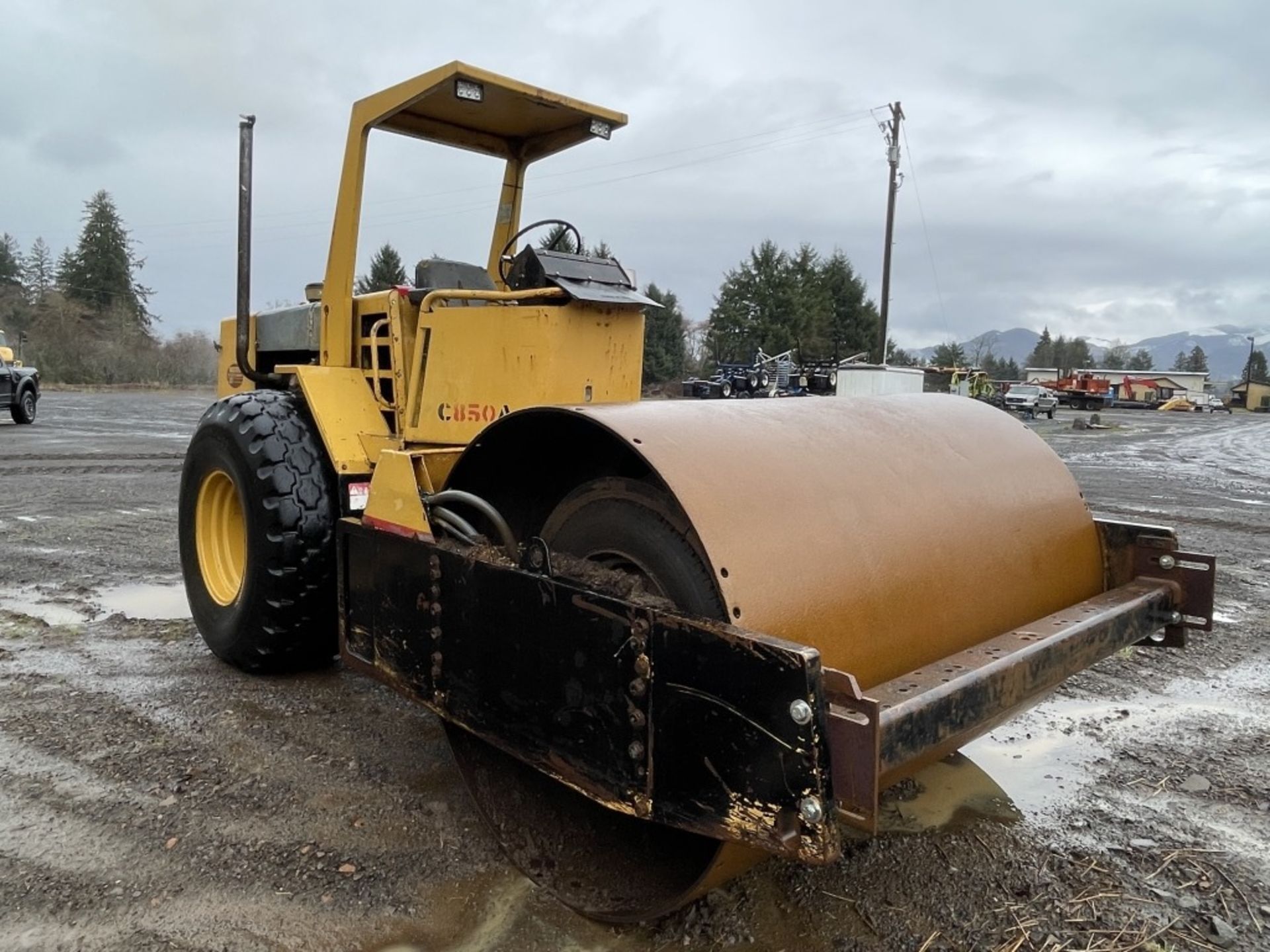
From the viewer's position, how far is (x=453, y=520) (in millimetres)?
2705

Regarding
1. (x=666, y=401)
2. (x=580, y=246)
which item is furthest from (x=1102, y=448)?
(x=666, y=401)

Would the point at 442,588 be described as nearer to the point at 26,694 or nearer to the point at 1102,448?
the point at 26,694

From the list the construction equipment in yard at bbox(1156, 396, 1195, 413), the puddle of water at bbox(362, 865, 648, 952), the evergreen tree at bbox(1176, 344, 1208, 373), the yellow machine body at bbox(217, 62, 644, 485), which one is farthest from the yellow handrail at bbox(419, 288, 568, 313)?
the evergreen tree at bbox(1176, 344, 1208, 373)

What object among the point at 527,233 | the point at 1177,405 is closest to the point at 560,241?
the point at 527,233

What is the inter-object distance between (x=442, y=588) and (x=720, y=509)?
0.87 metres

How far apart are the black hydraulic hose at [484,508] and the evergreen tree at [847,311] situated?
137 feet

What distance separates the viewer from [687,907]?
7.93 feet

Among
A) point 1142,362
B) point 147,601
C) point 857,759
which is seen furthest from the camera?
point 1142,362

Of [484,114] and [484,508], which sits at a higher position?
[484,114]

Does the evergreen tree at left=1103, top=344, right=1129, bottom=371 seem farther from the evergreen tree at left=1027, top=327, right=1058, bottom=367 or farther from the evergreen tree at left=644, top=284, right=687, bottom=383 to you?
the evergreen tree at left=644, top=284, right=687, bottom=383

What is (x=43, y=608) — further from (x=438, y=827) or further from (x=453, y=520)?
→ (x=453, y=520)

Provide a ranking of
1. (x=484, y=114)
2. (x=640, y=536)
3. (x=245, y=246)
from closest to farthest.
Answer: (x=640, y=536), (x=245, y=246), (x=484, y=114)

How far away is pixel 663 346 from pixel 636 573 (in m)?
38.1

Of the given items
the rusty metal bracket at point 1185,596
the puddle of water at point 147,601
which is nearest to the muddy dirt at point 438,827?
the puddle of water at point 147,601
